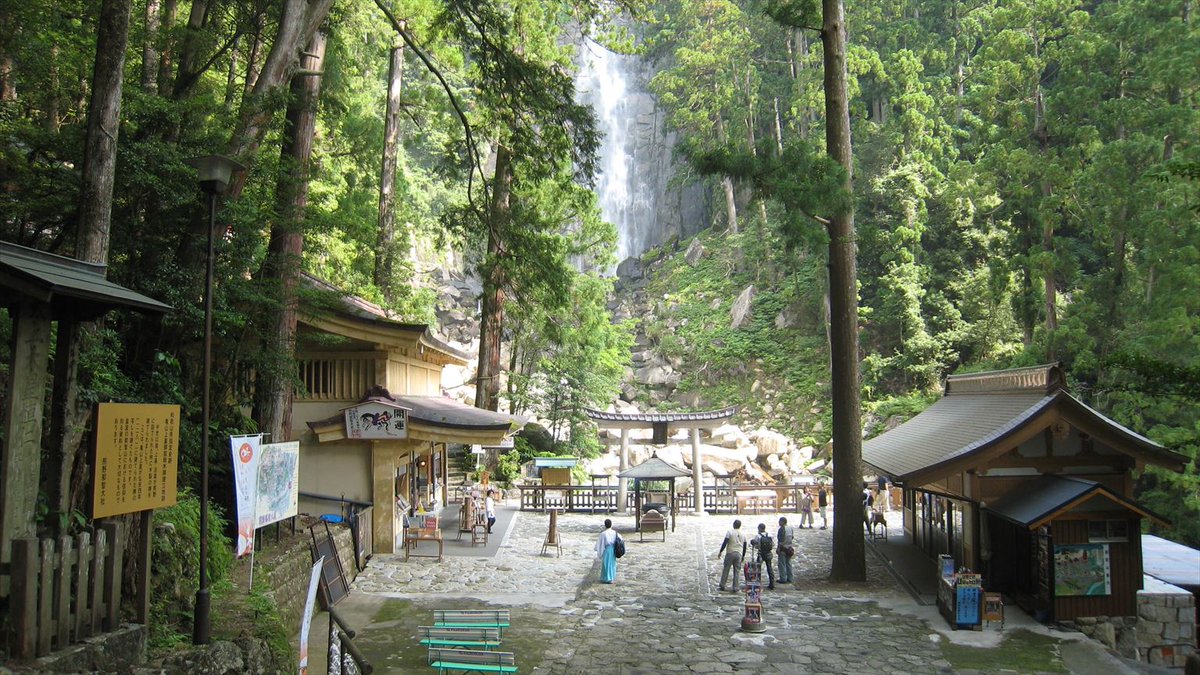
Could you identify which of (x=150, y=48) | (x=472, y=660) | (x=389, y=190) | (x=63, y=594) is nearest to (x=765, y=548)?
(x=472, y=660)

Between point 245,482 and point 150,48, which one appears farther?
point 150,48

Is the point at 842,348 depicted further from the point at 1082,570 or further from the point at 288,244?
the point at 288,244

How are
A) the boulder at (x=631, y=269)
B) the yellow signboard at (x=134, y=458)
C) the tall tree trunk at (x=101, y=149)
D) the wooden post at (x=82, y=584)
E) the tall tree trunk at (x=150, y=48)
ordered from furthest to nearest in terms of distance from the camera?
1. the boulder at (x=631, y=269)
2. the tall tree trunk at (x=150, y=48)
3. the tall tree trunk at (x=101, y=149)
4. the yellow signboard at (x=134, y=458)
5. the wooden post at (x=82, y=584)

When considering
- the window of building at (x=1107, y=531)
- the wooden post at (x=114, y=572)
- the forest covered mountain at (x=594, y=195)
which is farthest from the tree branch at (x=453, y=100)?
the window of building at (x=1107, y=531)

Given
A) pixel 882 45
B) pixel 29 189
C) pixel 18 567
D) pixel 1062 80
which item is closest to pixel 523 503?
pixel 29 189

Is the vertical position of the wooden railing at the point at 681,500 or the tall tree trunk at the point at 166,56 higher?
the tall tree trunk at the point at 166,56

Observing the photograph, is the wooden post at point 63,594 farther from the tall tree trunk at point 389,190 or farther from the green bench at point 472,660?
the tall tree trunk at point 389,190

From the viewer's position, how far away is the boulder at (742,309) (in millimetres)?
42031

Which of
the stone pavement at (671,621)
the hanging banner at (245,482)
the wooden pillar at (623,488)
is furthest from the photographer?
the wooden pillar at (623,488)

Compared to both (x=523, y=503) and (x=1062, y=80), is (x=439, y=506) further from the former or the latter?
(x=1062, y=80)

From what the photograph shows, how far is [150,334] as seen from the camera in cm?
984

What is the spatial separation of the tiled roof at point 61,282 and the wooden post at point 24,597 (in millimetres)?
1692

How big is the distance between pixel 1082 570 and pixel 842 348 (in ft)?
16.9

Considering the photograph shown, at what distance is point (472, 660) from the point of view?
859cm
